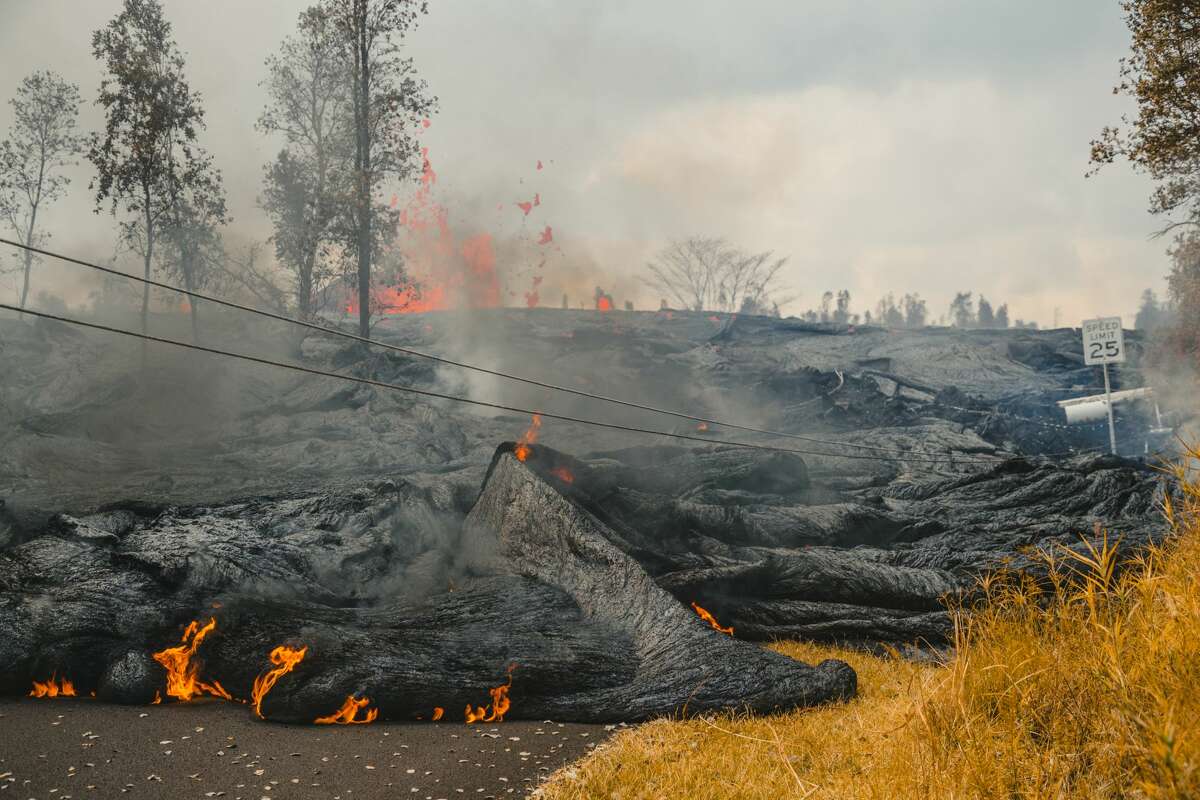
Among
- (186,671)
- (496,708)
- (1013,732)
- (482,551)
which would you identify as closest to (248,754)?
(186,671)

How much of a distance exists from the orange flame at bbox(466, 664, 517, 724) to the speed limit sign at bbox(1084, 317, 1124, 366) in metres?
20.4

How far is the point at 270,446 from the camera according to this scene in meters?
20.9

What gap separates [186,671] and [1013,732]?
6.57m

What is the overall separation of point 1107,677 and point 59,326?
37.8 meters

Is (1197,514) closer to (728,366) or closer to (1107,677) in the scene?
(1107,677)

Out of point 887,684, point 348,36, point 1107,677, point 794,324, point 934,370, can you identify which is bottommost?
point 887,684

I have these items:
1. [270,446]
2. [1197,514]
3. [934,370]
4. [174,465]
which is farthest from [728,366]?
[1197,514]

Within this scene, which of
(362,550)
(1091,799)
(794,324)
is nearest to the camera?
(1091,799)

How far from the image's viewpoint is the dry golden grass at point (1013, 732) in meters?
2.89

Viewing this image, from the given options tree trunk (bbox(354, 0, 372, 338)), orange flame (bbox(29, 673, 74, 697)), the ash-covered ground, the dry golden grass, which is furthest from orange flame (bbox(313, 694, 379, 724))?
tree trunk (bbox(354, 0, 372, 338))

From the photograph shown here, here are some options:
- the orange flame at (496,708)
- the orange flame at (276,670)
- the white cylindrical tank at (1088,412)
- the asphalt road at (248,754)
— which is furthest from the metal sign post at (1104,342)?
the orange flame at (276,670)

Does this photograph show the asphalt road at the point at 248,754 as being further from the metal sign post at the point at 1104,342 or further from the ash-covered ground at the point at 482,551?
the metal sign post at the point at 1104,342

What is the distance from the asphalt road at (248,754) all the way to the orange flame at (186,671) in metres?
0.19

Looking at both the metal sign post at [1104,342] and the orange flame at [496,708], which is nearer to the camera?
the orange flame at [496,708]
